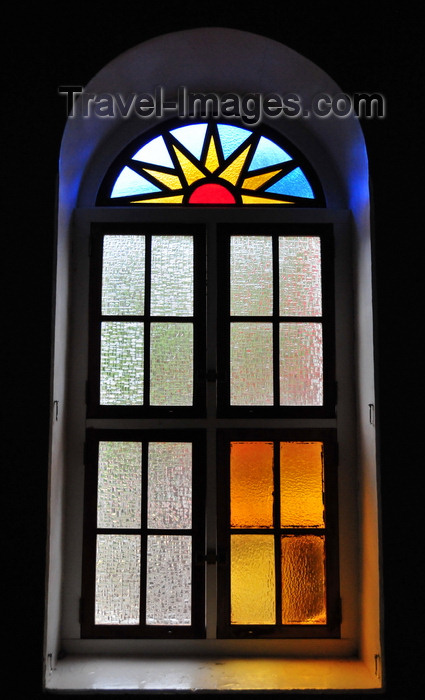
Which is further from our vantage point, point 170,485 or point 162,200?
point 162,200

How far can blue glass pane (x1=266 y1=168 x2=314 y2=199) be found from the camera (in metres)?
2.80

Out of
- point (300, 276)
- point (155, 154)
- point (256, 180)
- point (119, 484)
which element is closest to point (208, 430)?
point (119, 484)

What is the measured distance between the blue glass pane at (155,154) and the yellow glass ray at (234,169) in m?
Result: 0.26

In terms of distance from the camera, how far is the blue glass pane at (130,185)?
110 inches

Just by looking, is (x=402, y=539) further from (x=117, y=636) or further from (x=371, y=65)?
(x=371, y=65)

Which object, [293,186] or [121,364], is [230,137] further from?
[121,364]

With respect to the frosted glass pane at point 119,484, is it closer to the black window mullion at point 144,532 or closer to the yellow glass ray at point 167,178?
the black window mullion at point 144,532

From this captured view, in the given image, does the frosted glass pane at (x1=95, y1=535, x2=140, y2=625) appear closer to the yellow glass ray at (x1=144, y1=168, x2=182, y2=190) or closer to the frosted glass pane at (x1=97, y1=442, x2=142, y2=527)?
the frosted glass pane at (x1=97, y1=442, x2=142, y2=527)

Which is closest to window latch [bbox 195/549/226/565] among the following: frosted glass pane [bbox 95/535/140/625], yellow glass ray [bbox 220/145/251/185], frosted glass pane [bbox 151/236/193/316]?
frosted glass pane [bbox 95/535/140/625]

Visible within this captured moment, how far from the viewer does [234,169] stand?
2.81 meters

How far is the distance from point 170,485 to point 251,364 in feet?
2.06

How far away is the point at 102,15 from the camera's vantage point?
2.32 m

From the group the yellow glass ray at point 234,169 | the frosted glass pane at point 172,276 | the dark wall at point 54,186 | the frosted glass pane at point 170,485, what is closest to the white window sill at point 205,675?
the dark wall at point 54,186

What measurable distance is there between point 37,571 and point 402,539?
4.29 ft
